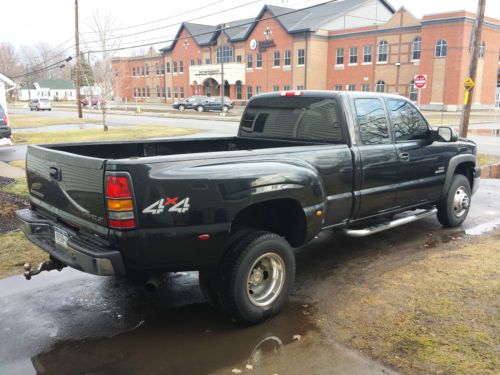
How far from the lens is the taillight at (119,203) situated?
3.25 meters

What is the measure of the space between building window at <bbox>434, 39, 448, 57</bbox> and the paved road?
4443 centimetres

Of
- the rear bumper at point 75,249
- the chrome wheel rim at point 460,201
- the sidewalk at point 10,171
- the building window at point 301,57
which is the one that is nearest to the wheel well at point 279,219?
the rear bumper at point 75,249

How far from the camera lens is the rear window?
5.04 m

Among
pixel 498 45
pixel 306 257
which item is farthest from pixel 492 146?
pixel 498 45

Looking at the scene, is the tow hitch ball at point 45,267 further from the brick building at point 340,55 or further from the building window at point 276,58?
the building window at point 276,58

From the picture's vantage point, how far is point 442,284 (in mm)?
4781

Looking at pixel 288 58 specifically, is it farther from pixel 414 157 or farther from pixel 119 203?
pixel 119 203

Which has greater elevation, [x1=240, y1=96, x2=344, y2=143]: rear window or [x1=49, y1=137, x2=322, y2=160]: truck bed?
[x1=240, y1=96, x2=344, y2=143]: rear window

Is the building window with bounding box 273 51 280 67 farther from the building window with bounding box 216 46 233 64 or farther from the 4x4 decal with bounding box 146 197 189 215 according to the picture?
the 4x4 decal with bounding box 146 197 189 215

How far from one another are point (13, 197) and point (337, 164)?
20.0ft

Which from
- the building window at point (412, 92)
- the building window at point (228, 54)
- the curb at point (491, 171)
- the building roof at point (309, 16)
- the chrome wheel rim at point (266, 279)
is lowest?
the curb at point (491, 171)

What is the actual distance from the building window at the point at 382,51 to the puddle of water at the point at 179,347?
164 feet

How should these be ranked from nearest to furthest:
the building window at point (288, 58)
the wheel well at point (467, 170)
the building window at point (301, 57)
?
the wheel well at point (467, 170), the building window at point (301, 57), the building window at point (288, 58)

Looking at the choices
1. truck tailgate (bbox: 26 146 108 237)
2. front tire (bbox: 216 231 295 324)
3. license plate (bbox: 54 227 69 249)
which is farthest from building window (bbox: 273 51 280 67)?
license plate (bbox: 54 227 69 249)
